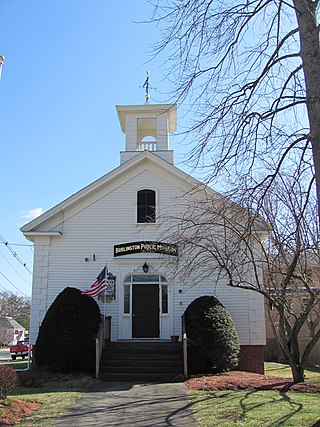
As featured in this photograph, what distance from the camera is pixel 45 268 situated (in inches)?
698

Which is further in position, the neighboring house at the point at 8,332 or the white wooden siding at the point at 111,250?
the neighboring house at the point at 8,332

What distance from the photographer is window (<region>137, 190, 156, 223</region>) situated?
18266 millimetres

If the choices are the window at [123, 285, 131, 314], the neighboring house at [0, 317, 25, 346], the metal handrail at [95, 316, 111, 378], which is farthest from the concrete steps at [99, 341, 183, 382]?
the neighboring house at [0, 317, 25, 346]

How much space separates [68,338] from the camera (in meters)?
14.8

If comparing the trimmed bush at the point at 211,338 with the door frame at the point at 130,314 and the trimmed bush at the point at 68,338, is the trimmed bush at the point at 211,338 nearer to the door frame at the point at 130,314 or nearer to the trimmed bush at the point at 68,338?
the door frame at the point at 130,314

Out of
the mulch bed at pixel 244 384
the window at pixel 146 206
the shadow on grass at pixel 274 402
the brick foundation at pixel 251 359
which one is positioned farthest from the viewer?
the window at pixel 146 206

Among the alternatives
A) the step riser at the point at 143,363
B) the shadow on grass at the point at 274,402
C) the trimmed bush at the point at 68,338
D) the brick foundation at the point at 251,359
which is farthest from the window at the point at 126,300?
the shadow on grass at the point at 274,402

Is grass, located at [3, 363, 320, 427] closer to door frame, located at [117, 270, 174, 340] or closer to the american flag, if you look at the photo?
the american flag

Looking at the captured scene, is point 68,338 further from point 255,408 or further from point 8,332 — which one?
point 8,332

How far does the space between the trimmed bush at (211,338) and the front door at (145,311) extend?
2.52 meters

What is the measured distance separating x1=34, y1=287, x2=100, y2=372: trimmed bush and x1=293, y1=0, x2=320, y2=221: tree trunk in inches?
419

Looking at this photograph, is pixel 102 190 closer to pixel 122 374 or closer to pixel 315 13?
pixel 122 374

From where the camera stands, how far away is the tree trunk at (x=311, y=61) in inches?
261

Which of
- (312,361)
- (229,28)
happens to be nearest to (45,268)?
(229,28)
